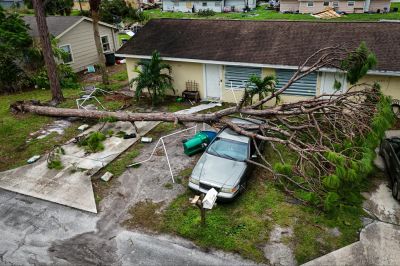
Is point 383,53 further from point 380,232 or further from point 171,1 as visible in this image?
point 171,1

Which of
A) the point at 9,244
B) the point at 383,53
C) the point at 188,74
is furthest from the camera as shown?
the point at 188,74

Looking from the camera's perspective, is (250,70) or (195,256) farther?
(250,70)

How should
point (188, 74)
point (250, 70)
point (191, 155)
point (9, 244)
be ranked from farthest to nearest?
1. point (188, 74)
2. point (250, 70)
3. point (191, 155)
4. point (9, 244)

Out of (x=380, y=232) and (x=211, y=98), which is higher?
(x=211, y=98)

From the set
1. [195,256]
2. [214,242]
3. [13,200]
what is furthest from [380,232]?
[13,200]

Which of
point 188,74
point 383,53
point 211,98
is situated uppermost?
point 383,53

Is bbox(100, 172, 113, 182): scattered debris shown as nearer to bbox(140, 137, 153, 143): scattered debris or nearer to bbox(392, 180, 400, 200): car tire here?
bbox(140, 137, 153, 143): scattered debris

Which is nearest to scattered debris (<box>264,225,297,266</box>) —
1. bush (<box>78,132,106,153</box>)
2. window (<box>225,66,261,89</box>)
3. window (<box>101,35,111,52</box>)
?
bush (<box>78,132,106,153</box>)
